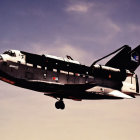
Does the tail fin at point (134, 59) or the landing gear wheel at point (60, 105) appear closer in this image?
the landing gear wheel at point (60, 105)

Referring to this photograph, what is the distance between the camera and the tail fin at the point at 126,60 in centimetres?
2638

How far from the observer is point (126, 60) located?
26.8m

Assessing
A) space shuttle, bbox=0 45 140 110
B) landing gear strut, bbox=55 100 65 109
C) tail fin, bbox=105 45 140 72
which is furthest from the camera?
tail fin, bbox=105 45 140 72

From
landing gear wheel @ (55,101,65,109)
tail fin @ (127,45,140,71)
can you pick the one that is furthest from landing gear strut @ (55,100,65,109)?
tail fin @ (127,45,140,71)

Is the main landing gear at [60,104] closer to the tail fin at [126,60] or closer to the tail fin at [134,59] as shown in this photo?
the tail fin at [126,60]

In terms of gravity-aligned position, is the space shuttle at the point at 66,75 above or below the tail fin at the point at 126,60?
below

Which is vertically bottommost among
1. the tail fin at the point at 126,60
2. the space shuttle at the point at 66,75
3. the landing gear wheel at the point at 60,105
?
the landing gear wheel at the point at 60,105

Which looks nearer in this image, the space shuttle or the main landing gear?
the space shuttle

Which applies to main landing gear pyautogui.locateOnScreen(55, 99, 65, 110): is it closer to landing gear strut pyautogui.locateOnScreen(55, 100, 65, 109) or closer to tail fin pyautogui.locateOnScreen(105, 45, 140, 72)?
landing gear strut pyautogui.locateOnScreen(55, 100, 65, 109)

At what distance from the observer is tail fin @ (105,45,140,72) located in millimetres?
26377

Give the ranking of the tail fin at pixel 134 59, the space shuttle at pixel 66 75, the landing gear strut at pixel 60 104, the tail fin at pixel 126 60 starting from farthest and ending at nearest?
1. the tail fin at pixel 134 59
2. the tail fin at pixel 126 60
3. the landing gear strut at pixel 60 104
4. the space shuttle at pixel 66 75

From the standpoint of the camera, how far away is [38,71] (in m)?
21.3

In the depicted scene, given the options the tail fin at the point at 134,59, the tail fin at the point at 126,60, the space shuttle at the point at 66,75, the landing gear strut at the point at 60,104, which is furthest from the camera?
the tail fin at the point at 134,59

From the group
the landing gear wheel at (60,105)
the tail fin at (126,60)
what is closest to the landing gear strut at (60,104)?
the landing gear wheel at (60,105)
